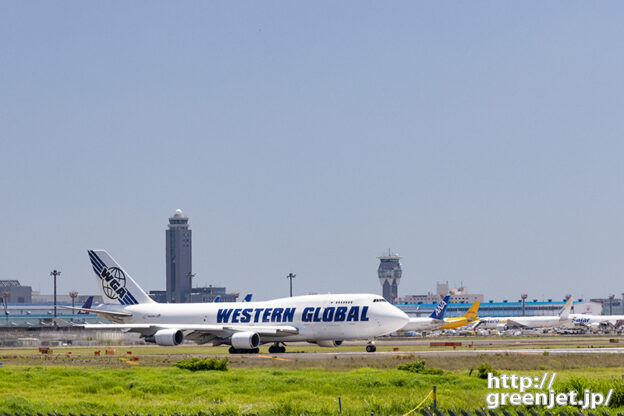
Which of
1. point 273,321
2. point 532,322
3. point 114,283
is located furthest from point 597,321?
point 273,321

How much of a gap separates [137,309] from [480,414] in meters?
74.8

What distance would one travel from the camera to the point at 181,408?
29.2 metres

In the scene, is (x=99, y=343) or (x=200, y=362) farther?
(x=99, y=343)

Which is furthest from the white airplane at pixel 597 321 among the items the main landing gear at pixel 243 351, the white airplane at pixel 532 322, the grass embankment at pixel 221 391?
the grass embankment at pixel 221 391

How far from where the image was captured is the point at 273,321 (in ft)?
264

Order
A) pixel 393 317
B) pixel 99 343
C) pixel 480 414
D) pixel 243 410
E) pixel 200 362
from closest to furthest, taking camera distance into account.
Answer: pixel 480 414 < pixel 243 410 < pixel 200 362 < pixel 393 317 < pixel 99 343

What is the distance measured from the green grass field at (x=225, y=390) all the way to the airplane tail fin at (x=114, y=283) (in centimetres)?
4508

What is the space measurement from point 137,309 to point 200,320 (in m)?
6.98

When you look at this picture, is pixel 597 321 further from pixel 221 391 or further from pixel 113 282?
pixel 221 391

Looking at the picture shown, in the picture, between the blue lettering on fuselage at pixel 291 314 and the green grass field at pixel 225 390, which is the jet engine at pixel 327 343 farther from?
the green grass field at pixel 225 390

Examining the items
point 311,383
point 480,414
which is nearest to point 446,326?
point 311,383

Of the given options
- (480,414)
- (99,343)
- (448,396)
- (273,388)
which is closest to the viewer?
(480,414)

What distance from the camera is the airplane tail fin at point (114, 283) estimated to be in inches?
3531

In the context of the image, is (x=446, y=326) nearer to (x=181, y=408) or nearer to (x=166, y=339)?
(x=166, y=339)
